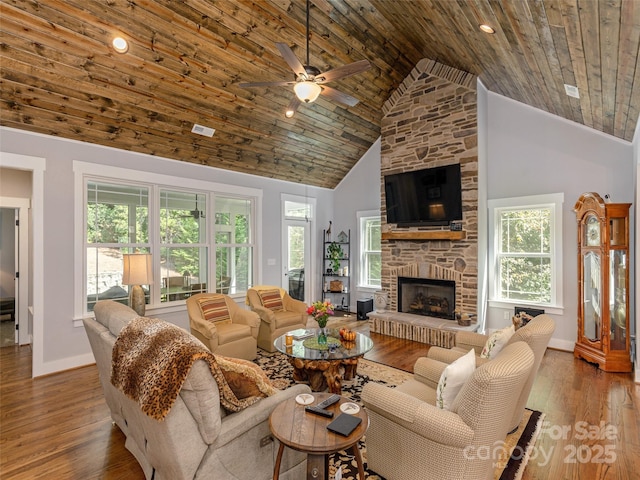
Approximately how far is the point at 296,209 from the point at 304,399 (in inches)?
215

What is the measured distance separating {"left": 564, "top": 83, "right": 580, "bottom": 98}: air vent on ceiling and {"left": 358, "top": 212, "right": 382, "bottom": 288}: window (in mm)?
3887

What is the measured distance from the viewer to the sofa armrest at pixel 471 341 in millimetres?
3097

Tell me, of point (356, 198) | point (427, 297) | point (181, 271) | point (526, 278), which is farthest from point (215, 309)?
point (526, 278)

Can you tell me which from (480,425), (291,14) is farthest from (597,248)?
(291,14)

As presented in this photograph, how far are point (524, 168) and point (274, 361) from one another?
4.69 meters

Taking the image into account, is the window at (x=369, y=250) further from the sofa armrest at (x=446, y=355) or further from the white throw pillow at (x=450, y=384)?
the white throw pillow at (x=450, y=384)

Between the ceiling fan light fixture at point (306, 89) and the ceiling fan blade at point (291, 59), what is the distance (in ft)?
0.31

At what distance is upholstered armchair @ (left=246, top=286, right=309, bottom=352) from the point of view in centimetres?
461

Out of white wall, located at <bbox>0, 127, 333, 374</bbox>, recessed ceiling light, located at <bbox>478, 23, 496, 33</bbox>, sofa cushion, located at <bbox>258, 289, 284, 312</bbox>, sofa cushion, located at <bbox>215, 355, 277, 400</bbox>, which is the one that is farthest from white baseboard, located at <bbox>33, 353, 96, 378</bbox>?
recessed ceiling light, located at <bbox>478, 23, 496, 33</bbox>

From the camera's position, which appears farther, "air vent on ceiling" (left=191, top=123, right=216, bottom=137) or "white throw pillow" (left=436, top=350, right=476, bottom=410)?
"air vent on ceiling" (left=191, top=123, right=216, bottom=137)

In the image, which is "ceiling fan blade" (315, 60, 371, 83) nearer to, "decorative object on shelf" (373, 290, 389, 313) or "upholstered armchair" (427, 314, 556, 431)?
"upholstered armchair" (427, 314, 556, 431)

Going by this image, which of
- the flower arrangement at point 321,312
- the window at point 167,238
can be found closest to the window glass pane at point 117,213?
the window at point 167,238

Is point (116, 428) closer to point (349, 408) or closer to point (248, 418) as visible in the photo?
point (248, 418)

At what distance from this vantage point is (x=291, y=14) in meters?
3.75
